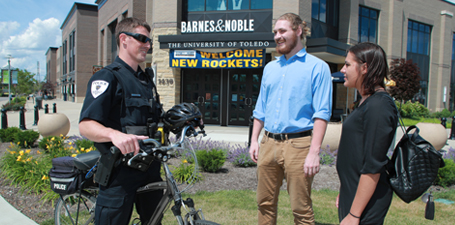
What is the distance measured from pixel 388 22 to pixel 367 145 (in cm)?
2330

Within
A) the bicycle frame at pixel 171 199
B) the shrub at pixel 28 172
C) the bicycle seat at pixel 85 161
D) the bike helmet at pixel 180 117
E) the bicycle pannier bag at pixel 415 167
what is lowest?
the shrub at pixel 28 172

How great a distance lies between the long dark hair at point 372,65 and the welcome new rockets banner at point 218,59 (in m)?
11.2

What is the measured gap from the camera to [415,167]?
1.56 meters

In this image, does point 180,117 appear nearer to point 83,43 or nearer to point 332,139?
point 332,139

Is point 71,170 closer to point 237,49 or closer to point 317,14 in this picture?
point 237,49

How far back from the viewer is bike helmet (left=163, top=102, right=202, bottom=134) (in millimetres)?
1989

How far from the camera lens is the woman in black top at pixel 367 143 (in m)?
1.57

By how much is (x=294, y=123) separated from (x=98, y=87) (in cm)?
158

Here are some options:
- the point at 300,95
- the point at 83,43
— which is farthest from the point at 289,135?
the point at 83,43

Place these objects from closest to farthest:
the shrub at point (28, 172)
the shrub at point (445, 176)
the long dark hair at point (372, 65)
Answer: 1. the long dark hair at point (372, 65)
2. the shrub at point (28, 172)
3. the shrub at point (445, 176)

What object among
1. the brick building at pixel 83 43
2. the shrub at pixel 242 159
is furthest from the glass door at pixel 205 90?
the brick building at pixel 83 43

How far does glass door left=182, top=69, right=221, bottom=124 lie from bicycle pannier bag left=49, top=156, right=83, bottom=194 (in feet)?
39.5

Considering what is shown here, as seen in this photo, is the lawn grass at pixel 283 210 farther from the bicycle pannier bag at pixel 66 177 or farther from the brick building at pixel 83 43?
the brick building at pixel 83 43

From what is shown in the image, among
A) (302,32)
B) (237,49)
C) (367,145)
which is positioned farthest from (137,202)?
(237,49)
